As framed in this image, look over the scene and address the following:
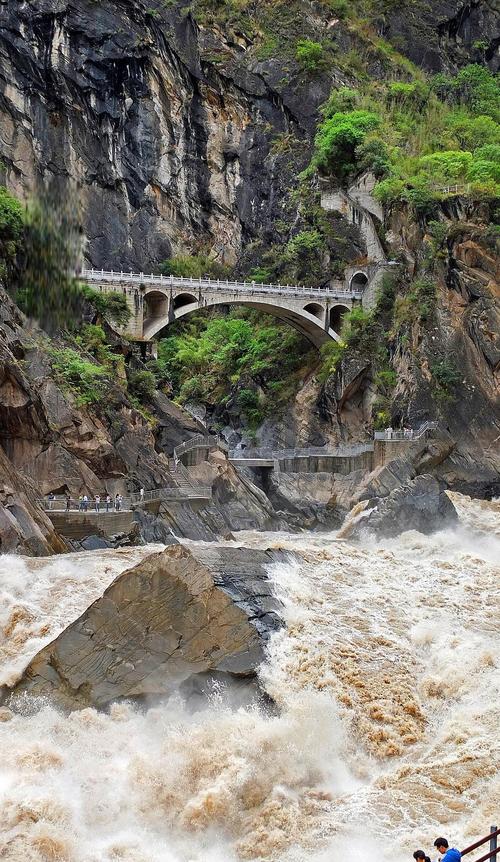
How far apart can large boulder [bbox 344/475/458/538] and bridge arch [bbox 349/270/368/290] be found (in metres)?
29.8

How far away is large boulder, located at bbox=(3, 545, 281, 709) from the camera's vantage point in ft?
63.6

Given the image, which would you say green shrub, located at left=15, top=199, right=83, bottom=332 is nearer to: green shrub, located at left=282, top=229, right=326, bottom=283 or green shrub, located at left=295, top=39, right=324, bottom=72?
green shrub, located at left=282, top=229, right=326, bottom=283

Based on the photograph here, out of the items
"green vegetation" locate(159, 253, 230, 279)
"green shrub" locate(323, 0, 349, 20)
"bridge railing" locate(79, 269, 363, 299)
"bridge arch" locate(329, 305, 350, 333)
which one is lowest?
"bridge arch" locate(329, 305, 350, 333)

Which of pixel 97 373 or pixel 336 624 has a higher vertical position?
pixel 97 373

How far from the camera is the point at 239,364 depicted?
71375mm

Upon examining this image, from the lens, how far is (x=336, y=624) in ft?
77.6

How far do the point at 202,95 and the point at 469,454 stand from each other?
4813 centimetres

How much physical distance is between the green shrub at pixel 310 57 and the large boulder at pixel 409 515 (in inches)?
2137

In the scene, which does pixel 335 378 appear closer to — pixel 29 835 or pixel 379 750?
pixel 379 750

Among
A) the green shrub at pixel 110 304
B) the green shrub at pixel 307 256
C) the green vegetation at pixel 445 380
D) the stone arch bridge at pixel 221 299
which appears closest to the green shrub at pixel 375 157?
the green shrub at pixel 307 256

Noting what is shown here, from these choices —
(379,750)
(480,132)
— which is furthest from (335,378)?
(379,750)

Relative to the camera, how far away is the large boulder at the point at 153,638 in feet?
63.6

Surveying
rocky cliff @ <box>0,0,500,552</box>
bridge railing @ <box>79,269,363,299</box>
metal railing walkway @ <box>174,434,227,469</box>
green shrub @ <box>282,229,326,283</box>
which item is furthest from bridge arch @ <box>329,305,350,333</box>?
metal railing walkway @ <box>174,434,227,469</box>

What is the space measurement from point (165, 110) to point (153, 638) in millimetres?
69712
